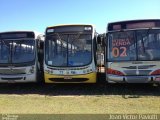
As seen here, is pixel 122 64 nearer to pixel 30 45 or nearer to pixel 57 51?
pixel 57 51

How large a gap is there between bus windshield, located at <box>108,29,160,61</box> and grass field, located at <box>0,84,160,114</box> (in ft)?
4.72

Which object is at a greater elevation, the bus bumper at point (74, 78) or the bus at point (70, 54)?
the bus at point (70, 54)

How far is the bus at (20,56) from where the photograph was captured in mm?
15336

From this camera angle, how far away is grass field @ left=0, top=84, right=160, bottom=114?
411 inches

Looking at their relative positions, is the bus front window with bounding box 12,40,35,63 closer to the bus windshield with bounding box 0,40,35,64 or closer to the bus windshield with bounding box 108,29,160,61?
the bus windshield with bounding box 0,40,35,64

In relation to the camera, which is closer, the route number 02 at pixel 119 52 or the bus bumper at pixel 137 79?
the bus bumper at pixel 137 79

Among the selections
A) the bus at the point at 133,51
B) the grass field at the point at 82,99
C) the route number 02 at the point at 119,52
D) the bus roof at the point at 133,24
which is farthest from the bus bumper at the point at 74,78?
the bus roof at the point at 133,24

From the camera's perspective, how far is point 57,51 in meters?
15.1

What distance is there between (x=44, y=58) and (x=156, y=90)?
487 centimetres

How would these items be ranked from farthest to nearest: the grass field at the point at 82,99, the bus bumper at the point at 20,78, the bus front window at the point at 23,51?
the bus front window at the point at 23,51, the bus bumper at the point at 20,78, the grass field at the point at 82,99

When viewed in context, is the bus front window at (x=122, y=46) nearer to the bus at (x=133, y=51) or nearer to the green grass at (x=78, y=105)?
the bus at (x=133, y=51)

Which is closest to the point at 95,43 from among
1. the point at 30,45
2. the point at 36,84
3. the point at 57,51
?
the point at 57,51

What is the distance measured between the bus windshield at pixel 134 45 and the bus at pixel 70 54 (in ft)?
2.94

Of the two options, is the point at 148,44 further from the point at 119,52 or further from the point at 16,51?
the point at 16,51
